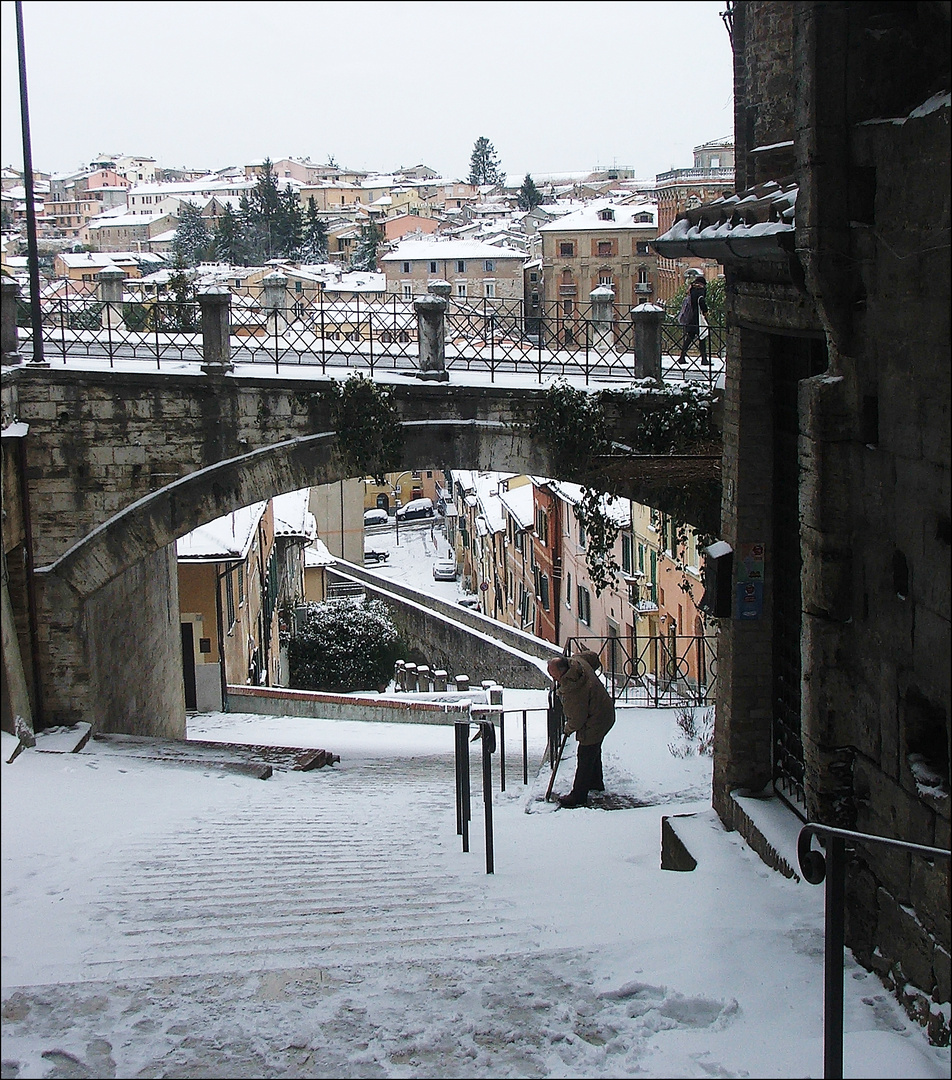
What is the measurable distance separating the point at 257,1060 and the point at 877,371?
3155 millimetres

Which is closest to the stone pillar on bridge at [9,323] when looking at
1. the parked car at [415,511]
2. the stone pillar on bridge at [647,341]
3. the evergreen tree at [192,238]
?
the stone pillar on bridge at [647,341]

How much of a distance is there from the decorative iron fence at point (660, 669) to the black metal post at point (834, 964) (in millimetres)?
4054

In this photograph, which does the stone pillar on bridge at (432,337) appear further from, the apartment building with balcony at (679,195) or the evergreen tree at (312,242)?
the evergreen tree at (312,242)

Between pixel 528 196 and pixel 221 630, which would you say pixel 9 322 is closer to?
pixel 221 630

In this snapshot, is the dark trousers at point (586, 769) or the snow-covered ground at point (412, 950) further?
the dark trousers at point (586, 769)

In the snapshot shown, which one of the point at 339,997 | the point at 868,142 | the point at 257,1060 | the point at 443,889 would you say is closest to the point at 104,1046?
the point at 257,1060

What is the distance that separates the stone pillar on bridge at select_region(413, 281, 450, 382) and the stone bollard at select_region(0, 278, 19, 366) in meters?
3.68

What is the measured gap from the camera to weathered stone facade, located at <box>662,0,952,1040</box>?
4105 mm

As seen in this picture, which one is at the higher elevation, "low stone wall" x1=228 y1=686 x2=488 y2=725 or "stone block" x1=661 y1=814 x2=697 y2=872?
"stone block" x1=661 y1=814 x2=697 y2=872

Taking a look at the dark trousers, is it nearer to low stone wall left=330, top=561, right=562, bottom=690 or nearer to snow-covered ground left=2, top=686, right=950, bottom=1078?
snow-covered ground left=2, top=686, right=950, bottom=1078

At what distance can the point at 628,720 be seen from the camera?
1063 cm

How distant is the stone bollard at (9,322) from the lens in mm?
11422

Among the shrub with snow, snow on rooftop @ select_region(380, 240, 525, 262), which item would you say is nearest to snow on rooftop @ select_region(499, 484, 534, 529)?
snow on rooftop @ select_region(380, 240, 525, 262)

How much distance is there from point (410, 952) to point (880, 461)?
2.54 m
